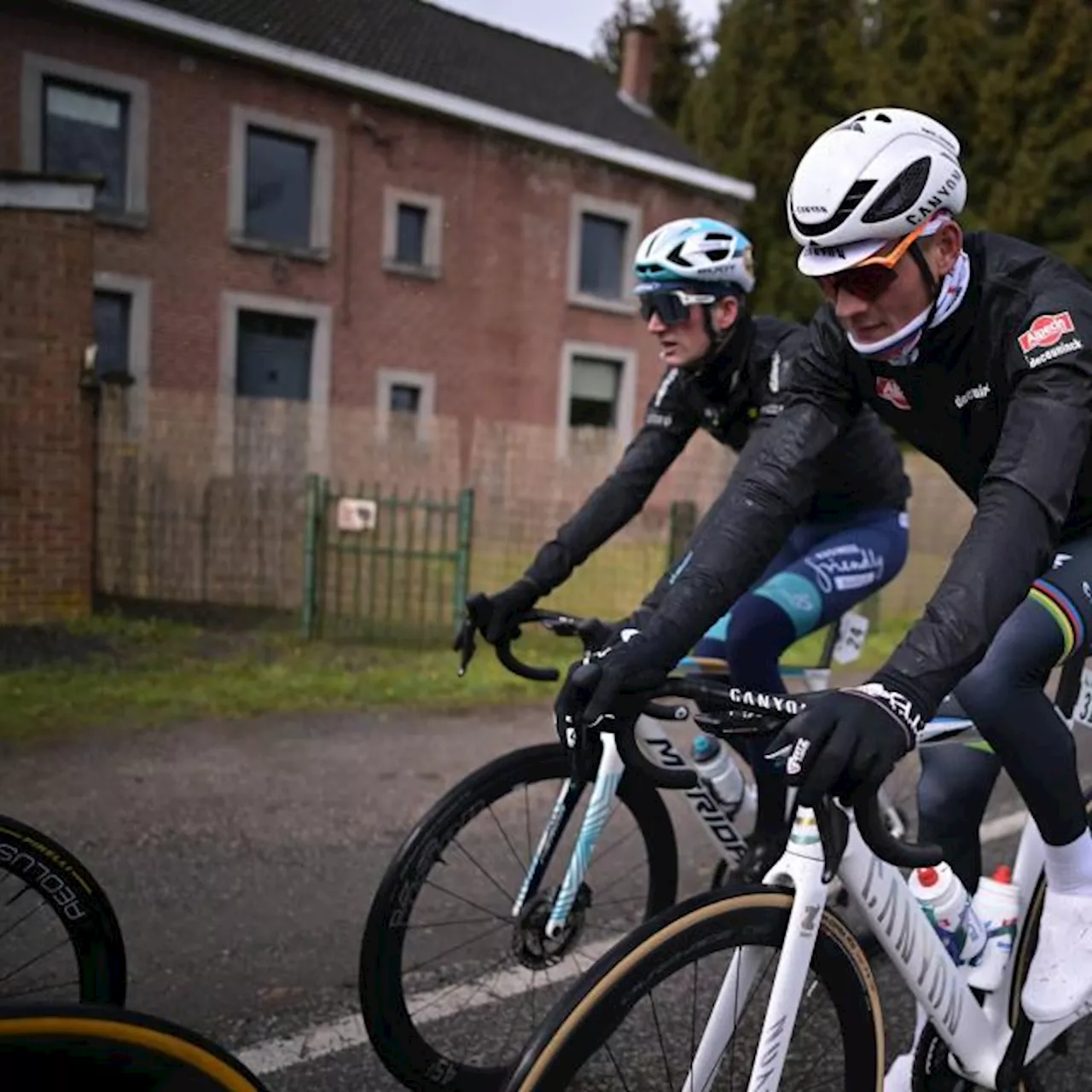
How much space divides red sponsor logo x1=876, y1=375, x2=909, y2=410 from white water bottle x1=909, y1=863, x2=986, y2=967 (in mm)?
1045

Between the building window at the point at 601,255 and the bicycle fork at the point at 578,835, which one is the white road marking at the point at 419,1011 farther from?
the building window at the point at 601,255

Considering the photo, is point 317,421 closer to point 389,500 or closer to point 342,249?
point 389,500

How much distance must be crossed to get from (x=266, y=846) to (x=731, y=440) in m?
2.41

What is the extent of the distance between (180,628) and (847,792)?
26.2 ft

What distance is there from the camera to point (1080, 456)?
199 centimetres

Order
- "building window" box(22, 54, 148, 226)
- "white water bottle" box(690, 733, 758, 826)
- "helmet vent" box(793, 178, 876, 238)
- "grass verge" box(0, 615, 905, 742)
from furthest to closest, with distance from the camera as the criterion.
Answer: "building window" box(22, 54, 148, 226) < "grass verge" box(0, 615, 905, 742) < "white water bottle" box(690, 733, 758, 826) < "helmet vent" box(793, 178, 876, 238)

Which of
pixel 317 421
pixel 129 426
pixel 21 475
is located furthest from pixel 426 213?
pixel 21 475

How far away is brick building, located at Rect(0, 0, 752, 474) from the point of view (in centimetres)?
1330

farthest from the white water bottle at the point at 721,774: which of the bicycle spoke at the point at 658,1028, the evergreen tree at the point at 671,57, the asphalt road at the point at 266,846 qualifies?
the evergreen tree at the point at 671,57

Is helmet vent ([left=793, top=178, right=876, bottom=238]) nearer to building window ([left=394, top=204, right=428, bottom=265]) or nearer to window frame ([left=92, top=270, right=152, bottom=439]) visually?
window frame ([left=92, top=270, right=152, bottom=439])

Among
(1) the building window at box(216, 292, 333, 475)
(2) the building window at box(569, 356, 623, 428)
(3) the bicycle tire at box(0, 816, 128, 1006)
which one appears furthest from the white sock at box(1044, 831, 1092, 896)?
(2) the building window at box(569, 356, 623, 428)

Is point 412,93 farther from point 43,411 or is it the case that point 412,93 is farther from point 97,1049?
point 97,1049

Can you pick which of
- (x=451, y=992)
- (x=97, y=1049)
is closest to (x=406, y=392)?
(x=451, y=992)

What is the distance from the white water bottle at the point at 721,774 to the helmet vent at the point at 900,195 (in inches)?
61.8
